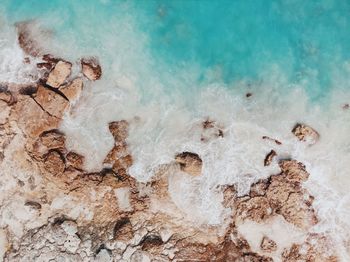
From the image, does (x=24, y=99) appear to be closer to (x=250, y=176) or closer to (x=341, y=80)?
(x=250, y=176)

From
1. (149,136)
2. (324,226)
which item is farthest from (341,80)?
(149,136)

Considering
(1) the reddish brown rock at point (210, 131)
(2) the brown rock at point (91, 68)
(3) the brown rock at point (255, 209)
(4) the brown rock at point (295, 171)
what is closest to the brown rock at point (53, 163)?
(2) the brown rock at point (91, 68)

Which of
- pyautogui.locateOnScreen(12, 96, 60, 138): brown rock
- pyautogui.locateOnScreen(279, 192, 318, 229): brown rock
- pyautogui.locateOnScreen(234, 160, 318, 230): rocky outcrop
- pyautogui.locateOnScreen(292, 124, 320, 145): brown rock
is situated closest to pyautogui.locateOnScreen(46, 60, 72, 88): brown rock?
pyautogui.locateOnScreen(12, 96, 60, 138): brown rock

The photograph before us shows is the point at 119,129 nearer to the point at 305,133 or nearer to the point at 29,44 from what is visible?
the point at 29,44

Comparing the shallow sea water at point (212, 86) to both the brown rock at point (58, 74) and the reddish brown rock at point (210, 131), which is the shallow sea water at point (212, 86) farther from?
the brown rock at point (58, 74)

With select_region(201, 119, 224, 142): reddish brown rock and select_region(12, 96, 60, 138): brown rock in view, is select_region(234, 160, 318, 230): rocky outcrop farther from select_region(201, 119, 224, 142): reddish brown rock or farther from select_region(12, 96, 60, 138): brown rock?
select_region(12, 96, 60, 138): brown rock

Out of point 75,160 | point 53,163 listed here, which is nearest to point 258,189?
point 75,160
